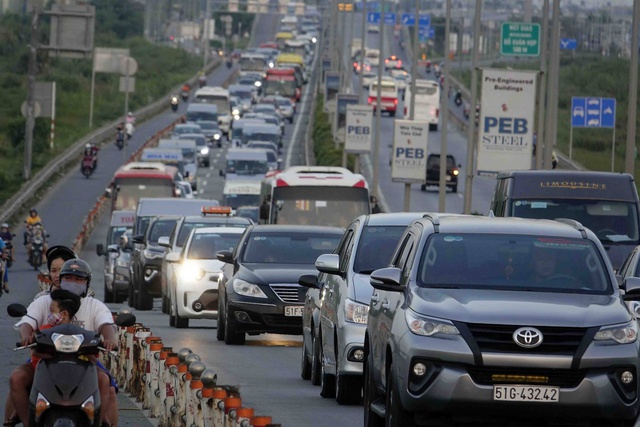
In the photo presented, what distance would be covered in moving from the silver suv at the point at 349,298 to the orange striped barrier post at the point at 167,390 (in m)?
1.71

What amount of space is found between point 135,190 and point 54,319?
47334mm

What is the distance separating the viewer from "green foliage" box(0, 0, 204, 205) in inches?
3556

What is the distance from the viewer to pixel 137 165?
60.6m

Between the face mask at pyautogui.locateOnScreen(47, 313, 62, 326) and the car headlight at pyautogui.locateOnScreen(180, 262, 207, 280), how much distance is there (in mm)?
16442

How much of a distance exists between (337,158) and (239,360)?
215 feet

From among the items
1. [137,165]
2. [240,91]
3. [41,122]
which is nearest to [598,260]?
[137,165]

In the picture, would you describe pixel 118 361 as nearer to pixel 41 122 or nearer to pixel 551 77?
pixel 551 77

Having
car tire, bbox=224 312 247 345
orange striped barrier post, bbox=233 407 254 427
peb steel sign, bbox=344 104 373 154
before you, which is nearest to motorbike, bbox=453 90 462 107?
peb steel sign, bbox=344 104 373 154

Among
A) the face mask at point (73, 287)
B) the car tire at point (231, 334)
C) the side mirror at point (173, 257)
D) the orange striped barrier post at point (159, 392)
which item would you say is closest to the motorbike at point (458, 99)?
the side mirror at point (173, 257)

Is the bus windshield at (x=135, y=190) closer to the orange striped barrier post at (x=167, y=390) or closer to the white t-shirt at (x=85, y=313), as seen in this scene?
the orange striped barrier post at (x=167, y=390)

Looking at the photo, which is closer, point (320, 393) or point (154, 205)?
point (320, 393)

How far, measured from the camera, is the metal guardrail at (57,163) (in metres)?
65.1

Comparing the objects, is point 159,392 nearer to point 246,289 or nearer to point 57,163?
point 246,289

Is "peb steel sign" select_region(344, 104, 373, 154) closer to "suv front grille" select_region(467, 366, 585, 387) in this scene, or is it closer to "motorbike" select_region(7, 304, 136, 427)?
"suv front grille" select_region(467, 366, 585, 387)
